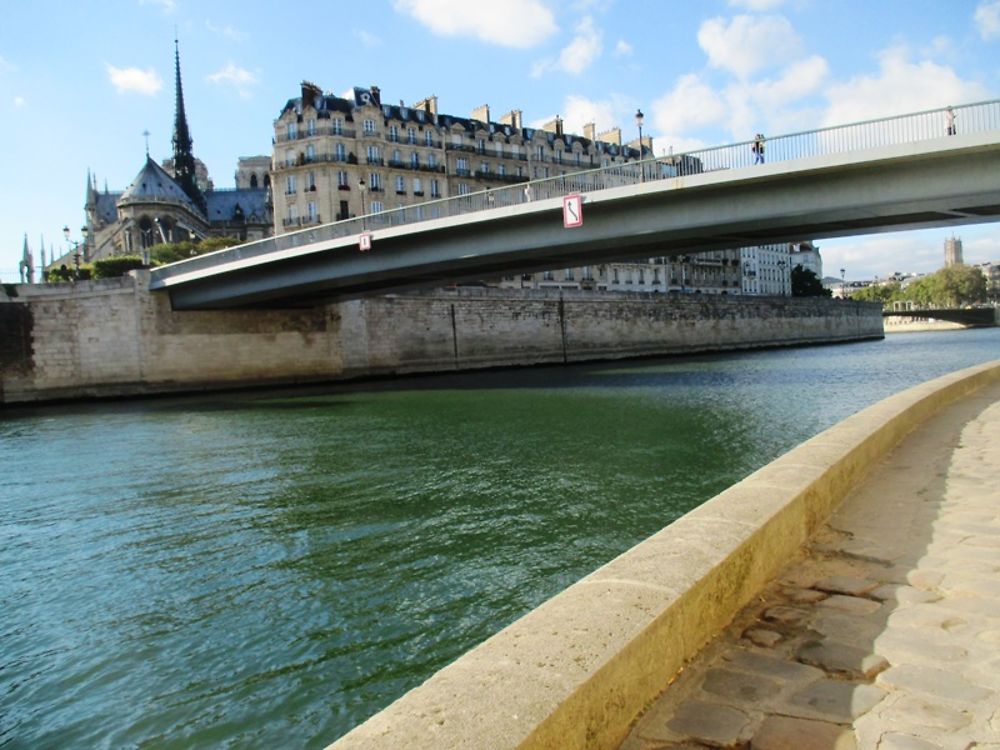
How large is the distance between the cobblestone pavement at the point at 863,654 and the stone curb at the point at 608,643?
0.12 meters

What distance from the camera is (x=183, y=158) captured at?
11431 cm

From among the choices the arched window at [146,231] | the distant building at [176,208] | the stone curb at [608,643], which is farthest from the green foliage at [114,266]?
the stone curb at [608,643]

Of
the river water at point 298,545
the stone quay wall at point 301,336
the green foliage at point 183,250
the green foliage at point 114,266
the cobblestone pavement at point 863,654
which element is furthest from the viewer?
the green foliage at point 183,250

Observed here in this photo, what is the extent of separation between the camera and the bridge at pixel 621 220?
62.9 feet

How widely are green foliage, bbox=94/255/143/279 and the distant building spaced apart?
26460 mm

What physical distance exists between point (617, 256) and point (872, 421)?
22.4 m

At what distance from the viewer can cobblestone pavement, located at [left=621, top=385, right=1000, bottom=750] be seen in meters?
2.64

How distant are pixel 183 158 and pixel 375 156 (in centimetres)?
6363

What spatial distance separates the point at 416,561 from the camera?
28.1ft

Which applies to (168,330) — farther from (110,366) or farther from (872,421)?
(872,421)

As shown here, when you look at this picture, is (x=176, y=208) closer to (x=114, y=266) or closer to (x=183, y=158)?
(x=183, y=158)

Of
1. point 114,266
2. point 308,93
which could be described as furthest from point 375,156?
point 114,266

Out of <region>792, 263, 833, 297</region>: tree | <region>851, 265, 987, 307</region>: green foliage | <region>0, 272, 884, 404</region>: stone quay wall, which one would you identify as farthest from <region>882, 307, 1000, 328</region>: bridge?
<region>0, 272, 884, 404</region>: stone quay wall

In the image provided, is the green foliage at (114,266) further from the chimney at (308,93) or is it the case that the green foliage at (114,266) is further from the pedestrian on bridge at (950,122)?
the pedestrian on bridge at (950,122)
